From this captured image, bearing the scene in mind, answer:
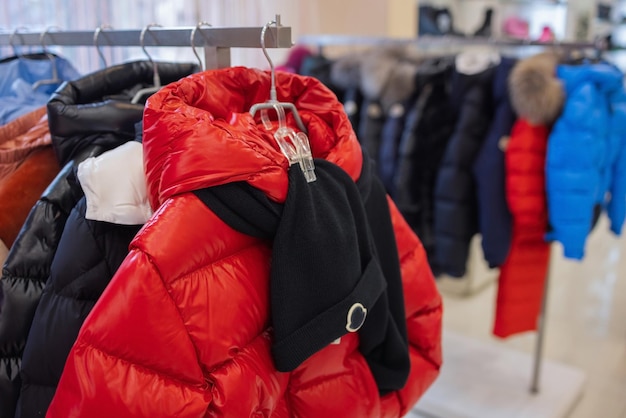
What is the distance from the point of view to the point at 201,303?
0.69 m

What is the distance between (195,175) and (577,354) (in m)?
2.18

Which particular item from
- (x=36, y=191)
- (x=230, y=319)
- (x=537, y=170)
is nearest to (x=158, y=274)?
(x=230, y=319)

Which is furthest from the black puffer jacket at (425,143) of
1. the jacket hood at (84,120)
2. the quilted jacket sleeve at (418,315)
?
the jacket hood at (84,120)

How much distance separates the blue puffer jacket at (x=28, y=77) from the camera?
3.82 feet

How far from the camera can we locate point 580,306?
2.83m

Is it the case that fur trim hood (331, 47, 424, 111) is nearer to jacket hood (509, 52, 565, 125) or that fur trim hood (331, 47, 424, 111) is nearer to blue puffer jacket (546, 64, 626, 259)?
jacket hood (509, 52, 565, 125)

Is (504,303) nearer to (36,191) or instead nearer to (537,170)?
(537,170)

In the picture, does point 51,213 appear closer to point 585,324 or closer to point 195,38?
point 195,38

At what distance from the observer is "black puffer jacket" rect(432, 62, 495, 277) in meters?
1.78

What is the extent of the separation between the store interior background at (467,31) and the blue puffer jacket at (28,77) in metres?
0.13

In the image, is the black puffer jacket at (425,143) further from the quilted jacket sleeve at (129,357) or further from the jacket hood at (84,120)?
the quilted jacket sleeve at (129,357)

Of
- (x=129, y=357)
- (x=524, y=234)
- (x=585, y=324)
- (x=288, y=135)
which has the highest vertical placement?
(x=288, y=135)

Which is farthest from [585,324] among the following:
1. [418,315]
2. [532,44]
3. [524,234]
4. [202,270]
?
[202,270]

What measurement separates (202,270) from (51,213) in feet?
0.97
